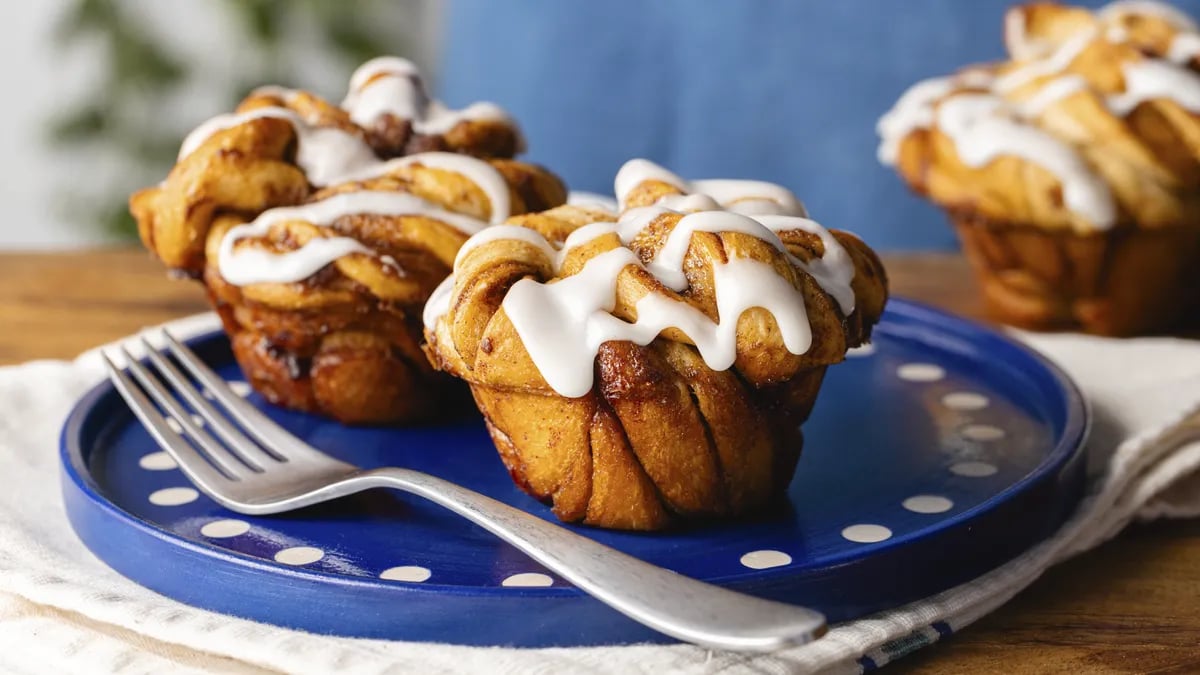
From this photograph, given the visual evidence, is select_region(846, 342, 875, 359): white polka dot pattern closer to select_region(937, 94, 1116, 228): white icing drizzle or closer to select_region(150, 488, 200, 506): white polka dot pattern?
select_region(937, 94, 1116, 228): white icing drizzle

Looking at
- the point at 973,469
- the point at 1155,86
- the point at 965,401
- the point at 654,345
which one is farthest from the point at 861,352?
the point at 654,345

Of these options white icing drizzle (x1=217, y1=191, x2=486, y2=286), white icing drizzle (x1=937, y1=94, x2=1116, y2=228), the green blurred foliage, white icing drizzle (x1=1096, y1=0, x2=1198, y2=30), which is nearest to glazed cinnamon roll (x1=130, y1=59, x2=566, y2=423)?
white icing drizzle (x1=217, y1=191, x2=486, y2=286)

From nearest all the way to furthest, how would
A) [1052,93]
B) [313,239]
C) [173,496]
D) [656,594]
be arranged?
[656,594], [173,496], [313,239], [1052,93]

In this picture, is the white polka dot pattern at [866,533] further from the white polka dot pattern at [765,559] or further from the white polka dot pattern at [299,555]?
the white polka dot pattern at [299,555]

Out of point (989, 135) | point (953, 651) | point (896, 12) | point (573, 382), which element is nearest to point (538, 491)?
point (573, 382)

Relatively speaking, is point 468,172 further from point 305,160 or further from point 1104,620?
point 1104,620

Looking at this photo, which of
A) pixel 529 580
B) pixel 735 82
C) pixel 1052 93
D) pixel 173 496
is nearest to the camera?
pixel 529 580
